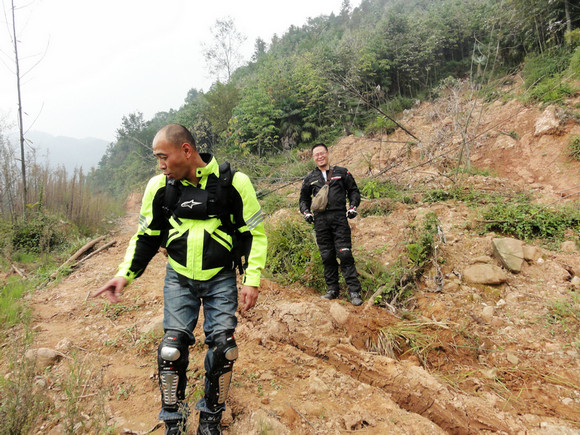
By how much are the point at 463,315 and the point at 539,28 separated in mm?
15240

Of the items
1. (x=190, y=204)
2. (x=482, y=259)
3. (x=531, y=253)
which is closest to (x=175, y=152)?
(x=190, y=204)

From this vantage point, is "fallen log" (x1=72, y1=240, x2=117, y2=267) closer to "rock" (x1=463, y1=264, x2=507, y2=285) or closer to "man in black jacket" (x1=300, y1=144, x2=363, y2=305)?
"man in black jacket" (x1=300, y1=144, x2=363, y2=305)

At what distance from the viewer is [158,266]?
5504mm

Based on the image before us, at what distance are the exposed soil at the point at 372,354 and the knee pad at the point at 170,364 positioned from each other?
0.32m

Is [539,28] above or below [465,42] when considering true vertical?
below

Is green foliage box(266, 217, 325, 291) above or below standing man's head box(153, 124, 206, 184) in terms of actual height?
below

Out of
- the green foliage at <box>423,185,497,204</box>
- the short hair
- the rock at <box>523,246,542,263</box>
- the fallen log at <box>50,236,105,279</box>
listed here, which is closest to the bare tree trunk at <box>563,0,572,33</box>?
the green foliage at <box>423,185,497,204</box>

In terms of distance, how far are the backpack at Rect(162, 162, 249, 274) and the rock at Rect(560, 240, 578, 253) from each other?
467 centimetres

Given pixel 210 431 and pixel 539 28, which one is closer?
pixel 210 431

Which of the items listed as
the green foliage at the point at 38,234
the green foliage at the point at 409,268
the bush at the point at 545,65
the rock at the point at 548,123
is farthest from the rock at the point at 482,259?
the bush at the point at 545,65

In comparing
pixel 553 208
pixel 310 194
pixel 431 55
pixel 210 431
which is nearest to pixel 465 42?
pixel 431 55

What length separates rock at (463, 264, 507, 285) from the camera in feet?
11.9

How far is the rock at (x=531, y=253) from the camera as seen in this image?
3.85 m

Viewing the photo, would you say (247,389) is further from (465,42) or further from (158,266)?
(465,42)
